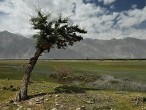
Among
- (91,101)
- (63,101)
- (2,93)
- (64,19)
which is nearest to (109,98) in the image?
(91,101)

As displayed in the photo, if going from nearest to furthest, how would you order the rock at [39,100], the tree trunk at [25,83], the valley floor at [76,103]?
the valley floor at [76,103] < the rock at [39,100] < the tree trunk at [25,83]

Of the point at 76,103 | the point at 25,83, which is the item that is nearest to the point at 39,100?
the point at 25,83

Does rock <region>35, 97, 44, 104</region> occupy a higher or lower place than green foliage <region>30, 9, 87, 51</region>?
lower

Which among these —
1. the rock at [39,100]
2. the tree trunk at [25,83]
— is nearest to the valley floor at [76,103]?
the rock at [39,100]

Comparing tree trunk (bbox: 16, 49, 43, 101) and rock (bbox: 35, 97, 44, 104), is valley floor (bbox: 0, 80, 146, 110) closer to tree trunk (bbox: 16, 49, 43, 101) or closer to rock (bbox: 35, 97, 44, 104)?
rock (bbox: 35, 97, 44, 104)

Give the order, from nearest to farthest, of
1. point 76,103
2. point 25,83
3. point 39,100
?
point 76,103 < point 39,100 < point 25,83

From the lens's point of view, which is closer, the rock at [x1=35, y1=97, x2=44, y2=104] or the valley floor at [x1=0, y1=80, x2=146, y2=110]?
the valley floor at [x1=0, y1=80, x2=146, y2=110]

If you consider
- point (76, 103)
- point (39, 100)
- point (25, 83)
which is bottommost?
point (76, 103)

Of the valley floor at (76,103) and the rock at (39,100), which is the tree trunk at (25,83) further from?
the rock at (39,100)

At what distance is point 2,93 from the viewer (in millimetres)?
39875

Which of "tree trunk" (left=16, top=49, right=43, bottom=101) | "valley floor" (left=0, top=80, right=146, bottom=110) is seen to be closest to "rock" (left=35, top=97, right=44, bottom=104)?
"valley floor" (left=0, top=80, right=146, bottom=110)

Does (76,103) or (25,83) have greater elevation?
(25,83)

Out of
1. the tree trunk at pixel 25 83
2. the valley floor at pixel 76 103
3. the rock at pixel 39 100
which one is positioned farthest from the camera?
the tree trunk at pixel 25 83

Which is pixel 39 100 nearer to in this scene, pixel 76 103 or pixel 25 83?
pixel 25 83
